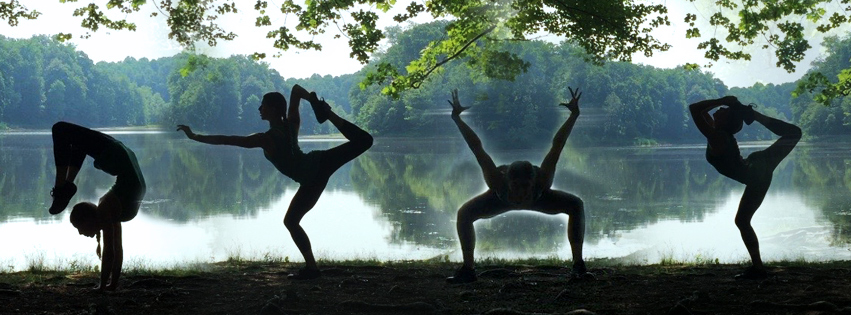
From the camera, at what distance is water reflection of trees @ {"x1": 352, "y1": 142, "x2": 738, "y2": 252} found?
23.1 metres

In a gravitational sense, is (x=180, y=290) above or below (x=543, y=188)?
below

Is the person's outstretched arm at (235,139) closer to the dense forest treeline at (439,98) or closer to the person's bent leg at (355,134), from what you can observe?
the person's bent leg at (355,134)

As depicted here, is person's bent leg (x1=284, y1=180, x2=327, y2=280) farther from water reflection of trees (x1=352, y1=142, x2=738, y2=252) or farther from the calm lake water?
water reflection of trees (x1=352, y1=142, x2=738, y2=252)

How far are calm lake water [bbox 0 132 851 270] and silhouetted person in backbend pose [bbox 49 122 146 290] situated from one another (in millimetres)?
4533

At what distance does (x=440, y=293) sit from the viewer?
7.93 metres

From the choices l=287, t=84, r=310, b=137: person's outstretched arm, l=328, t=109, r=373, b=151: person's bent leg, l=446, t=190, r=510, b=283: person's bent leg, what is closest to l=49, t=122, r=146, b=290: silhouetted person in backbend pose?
l=287, t=84, r=310, b=137: person's outstretched arm

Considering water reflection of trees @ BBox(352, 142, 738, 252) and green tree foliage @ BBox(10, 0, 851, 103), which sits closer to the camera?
green tree foliage @ BBox(10, 0, 851, 103)

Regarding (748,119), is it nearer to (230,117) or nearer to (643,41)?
(643,41)

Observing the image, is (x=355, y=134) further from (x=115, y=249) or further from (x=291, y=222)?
(x=115, y=249)

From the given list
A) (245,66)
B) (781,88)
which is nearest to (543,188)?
(245,66)

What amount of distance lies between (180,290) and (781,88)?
5880 inches

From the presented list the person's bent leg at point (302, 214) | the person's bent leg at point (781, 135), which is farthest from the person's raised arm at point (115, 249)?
the person's bent leg at point (781, 135)

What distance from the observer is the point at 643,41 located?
15055mm

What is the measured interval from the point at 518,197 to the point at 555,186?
30.5 meters
